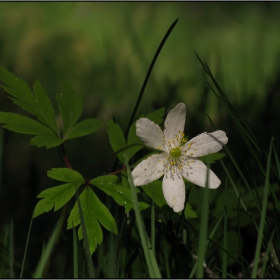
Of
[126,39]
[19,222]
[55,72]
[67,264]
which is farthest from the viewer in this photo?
[126,39]

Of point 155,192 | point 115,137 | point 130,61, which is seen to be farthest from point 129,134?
point 130,61

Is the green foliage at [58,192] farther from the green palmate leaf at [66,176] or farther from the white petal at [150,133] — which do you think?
the white petal at [150,133]

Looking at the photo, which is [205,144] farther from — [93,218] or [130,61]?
[130,61]

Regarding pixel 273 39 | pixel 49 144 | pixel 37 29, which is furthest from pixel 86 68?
pixel 49 144

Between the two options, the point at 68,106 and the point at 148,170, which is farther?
the point at 68,106

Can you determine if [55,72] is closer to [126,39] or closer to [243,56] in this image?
[126,39]

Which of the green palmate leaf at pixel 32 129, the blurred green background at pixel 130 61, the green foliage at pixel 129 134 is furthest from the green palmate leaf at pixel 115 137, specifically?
the blurred green background at pixel 130 61
